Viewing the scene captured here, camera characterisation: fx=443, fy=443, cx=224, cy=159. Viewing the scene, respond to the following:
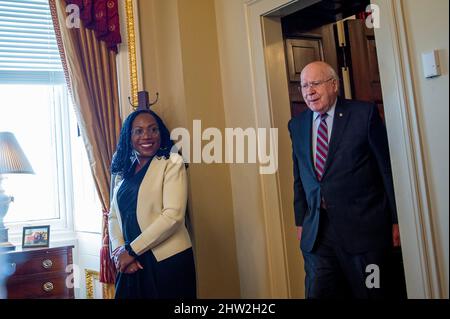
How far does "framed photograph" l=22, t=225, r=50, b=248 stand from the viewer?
2.55 meters

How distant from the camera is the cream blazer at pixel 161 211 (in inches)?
81.5

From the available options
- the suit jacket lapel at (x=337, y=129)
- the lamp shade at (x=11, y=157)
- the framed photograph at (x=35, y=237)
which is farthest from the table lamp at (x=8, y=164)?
the suit jacket lapel at (x=337, y=129)

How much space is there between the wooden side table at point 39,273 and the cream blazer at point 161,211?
1.65ft

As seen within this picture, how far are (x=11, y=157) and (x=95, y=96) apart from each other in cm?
57

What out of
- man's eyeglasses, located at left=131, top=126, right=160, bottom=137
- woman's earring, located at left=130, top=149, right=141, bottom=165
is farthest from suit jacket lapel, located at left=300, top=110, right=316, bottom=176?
woman's earring, located at left=130, top=149, right=141, bottom=165

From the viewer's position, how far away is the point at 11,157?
2.46 m

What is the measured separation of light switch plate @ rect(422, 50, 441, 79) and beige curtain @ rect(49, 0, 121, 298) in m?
1.65

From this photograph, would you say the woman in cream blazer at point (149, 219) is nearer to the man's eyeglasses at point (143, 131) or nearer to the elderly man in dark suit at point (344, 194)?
the man's eyeglasses at point (143, 131)

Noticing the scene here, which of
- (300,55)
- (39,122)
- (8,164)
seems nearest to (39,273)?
(8,164)

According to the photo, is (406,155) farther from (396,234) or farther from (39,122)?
(39,122)

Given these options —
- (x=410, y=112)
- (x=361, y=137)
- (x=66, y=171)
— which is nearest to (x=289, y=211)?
(x=361, y=137)

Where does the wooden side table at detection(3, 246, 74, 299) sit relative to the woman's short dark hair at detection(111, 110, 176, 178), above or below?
below

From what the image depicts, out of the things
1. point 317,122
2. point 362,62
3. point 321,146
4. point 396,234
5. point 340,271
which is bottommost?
point 340,271

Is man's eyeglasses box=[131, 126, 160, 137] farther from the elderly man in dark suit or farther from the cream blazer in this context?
the elderly man in dark suit
